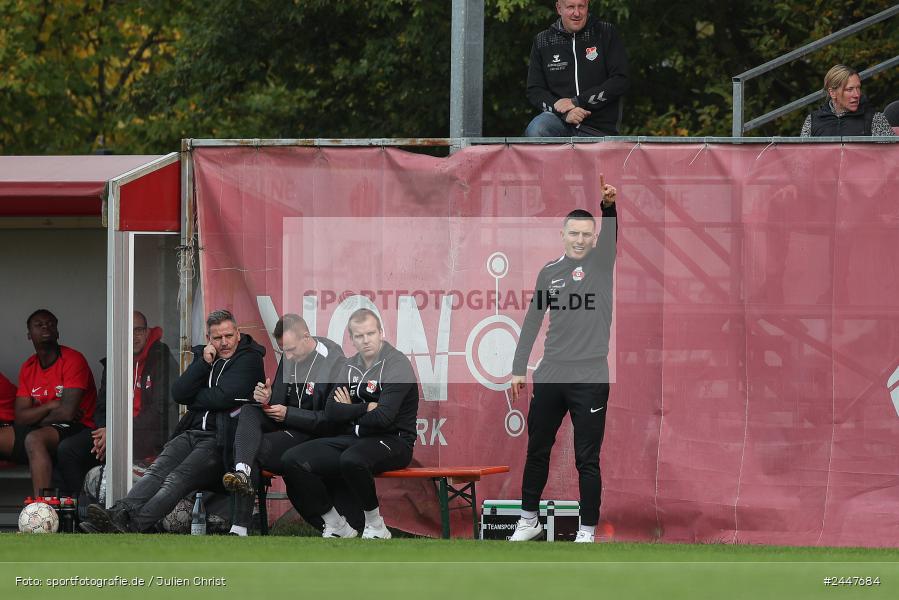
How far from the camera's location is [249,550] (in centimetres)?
707

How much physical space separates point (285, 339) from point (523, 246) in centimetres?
143

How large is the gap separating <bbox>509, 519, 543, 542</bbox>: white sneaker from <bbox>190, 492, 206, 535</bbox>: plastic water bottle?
172 cm

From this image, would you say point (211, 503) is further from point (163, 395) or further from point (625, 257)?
point (625, 257)

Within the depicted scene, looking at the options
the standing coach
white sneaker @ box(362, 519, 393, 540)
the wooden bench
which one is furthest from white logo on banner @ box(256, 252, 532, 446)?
white sneaker @ box(362, 519, 393, 540)

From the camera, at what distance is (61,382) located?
33.3 feet

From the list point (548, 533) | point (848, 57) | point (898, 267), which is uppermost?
point (848, 57)

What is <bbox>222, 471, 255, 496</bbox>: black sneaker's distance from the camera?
8.31 meters

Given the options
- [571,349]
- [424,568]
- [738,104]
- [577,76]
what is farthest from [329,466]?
[738,104]

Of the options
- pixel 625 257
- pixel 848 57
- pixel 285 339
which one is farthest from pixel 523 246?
pixel 848 57

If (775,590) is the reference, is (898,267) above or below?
above

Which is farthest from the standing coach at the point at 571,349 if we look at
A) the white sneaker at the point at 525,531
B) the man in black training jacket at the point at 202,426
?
the man in black training jacket at the point at 202,426

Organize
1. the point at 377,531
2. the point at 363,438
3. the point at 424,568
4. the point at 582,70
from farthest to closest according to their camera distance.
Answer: the point at 582,70 → the point at 363,438 → the point at 377,531 → the point at 424,568

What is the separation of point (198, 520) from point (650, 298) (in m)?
2.77

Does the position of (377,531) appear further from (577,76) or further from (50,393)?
(577,76)
